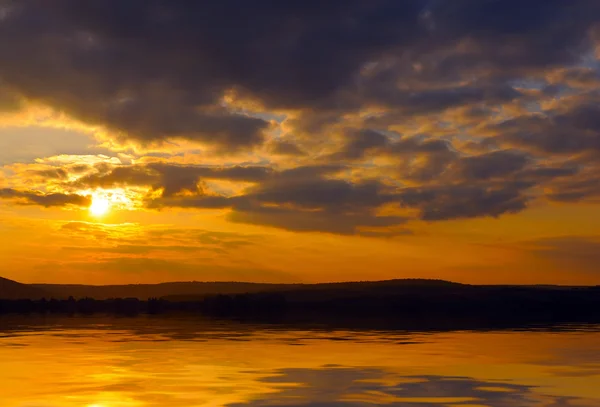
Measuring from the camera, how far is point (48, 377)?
93.6 ft

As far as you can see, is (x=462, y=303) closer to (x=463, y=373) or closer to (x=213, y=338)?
(x=213, y=338)

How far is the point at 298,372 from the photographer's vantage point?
99.2ft

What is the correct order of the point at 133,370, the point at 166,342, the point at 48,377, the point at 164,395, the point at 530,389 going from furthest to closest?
the point at 166,342 → the point at 133,370 → the point at 48,377 → the point at 530,389 → the point at 164,395

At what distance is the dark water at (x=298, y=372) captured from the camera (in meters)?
23.8

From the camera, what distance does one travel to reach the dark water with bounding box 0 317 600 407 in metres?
23.8

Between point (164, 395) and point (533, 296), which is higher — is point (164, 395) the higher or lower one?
the lower one

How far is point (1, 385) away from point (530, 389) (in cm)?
1777

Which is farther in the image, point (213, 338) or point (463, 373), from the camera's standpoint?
point (213, 338)

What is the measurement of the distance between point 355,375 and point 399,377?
65.9 inches

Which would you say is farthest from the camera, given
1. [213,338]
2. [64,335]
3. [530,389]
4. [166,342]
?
[64,335]

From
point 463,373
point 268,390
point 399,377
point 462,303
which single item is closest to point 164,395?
point 268,390

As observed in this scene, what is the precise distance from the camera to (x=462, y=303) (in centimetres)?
14588

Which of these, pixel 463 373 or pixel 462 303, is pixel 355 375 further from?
pixel 462 303

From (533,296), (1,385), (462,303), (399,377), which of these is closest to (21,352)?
(1,385)
